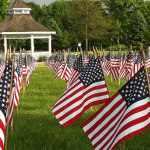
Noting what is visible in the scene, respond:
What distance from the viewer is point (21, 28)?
50844 mm

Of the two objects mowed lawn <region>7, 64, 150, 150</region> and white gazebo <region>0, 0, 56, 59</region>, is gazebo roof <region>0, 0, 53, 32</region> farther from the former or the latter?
mowed lawn <region>7, 64, 150, 150</region>

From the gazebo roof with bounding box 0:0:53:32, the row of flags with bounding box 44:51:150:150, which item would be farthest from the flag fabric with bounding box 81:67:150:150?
the gazebo roof with bounding box 0:0:53:32

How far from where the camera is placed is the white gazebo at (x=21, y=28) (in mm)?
49625

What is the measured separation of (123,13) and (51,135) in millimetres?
78234

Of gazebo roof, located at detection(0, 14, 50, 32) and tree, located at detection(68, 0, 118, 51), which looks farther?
tree, located at detection(68, 0, 118, 51)

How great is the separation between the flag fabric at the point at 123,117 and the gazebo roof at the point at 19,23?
4523cm

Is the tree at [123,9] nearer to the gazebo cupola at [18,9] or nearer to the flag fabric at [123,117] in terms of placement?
the gazebo cupola at [18,9]

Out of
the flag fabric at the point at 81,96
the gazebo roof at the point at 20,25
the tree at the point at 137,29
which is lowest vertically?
the tree at the point at 137,29

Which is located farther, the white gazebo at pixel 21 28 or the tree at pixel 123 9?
the tree at pixel 123 9

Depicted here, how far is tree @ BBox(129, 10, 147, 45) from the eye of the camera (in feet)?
236

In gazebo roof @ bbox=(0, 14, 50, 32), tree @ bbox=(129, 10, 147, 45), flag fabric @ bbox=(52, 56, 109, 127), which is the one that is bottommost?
tree @ bbox=(129, 10, 147, 45)

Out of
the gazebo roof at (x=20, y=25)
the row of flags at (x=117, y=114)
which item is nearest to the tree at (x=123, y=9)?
the gazebo roof at (x=20, y=25)

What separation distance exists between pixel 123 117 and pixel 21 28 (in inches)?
1842

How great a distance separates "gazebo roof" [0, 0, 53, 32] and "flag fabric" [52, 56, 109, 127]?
43651 mm
